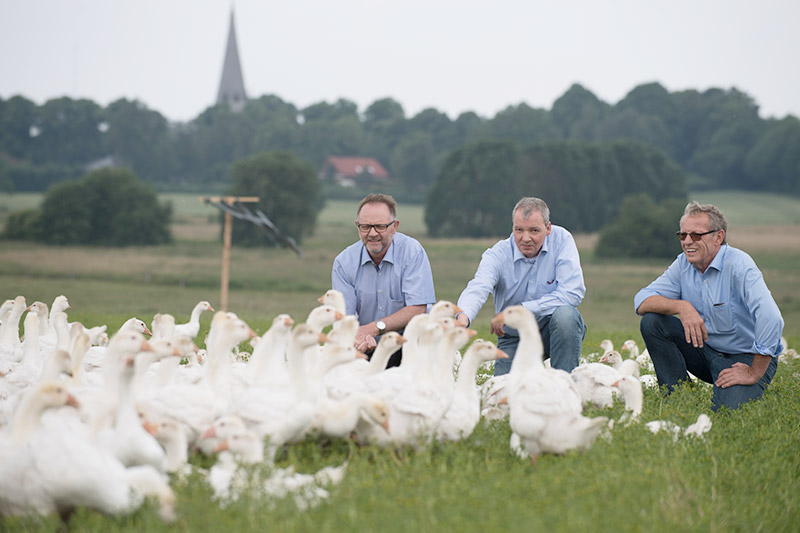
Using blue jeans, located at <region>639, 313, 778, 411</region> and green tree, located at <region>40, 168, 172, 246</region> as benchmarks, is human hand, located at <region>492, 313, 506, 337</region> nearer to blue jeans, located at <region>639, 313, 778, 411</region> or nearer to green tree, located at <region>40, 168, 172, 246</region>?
blue jeans, located at <region>639, 313, 778, 411</region>

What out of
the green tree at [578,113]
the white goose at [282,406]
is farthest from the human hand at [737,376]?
the green tree at [578,113]

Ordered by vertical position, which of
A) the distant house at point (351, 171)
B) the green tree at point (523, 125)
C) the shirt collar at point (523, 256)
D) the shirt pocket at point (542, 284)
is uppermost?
the green tree at point (523, 125)

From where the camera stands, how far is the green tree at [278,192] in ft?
199

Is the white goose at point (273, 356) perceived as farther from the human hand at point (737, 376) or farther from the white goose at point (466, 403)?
the human hand at point (737, 376)

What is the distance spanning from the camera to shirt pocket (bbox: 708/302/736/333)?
28.1 feet

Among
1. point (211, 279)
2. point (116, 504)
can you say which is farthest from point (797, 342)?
point (211, 279)

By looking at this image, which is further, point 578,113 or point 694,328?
point 578,113

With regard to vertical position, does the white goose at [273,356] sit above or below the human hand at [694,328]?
below

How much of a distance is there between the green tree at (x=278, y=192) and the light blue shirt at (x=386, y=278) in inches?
2002

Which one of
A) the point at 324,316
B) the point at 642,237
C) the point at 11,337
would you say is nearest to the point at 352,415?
the point at 324,316

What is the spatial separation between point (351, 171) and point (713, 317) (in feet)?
254

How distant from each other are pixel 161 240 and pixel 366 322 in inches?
2127

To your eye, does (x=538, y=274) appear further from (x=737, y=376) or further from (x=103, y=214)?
(x=103, y=214)

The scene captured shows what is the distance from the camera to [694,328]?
836 centimetres
